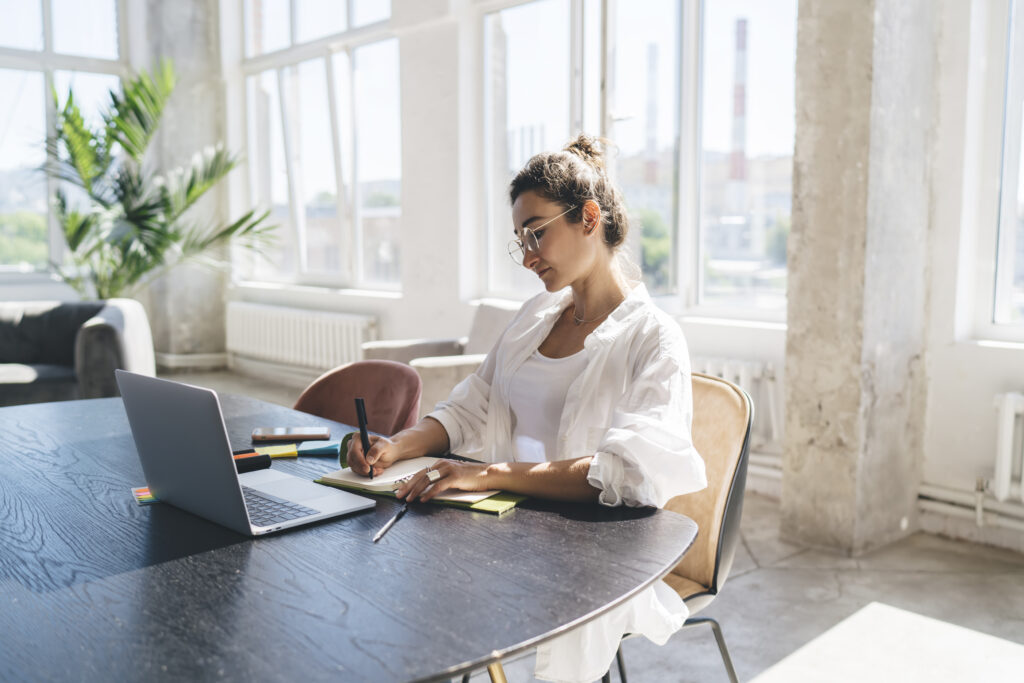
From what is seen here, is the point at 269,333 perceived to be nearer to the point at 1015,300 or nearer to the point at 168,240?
the point at 168,240

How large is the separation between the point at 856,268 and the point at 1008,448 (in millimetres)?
830

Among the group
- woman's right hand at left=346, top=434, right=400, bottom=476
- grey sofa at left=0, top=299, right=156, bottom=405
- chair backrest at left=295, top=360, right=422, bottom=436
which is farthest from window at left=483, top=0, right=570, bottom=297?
woman's right hand at left=346, top=434, right=400, bottom=476

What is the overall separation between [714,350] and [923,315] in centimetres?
94

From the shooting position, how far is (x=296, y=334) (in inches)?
261

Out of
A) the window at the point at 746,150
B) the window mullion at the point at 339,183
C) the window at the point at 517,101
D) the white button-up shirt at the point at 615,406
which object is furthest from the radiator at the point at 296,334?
the white button-up shirt at the point at 615,406

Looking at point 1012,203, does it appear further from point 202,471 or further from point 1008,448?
point 202,471

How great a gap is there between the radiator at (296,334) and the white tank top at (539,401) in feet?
14.0

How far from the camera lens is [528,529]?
1248mm

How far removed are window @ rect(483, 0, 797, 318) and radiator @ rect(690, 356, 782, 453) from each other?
0.34 metres

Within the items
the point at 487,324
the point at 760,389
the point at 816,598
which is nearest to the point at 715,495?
the point at 816,598

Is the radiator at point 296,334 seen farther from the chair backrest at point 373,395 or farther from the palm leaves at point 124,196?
the chair backrest at point 373,395

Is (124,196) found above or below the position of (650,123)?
below

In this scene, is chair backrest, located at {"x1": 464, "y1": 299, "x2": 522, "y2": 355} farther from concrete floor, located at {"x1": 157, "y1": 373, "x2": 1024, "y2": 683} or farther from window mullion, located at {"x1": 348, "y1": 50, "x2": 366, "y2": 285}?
window mullion, located at {"x1": 348, "y1": 50, "x2": 366, "y2": 285}

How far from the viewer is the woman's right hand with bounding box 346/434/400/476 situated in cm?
151
